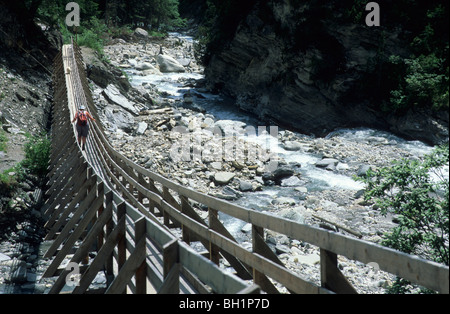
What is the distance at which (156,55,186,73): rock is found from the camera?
36.2 metres

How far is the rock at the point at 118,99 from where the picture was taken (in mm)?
22484

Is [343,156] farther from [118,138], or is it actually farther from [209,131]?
[118,138]

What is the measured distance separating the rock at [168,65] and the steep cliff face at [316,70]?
842 centimetres

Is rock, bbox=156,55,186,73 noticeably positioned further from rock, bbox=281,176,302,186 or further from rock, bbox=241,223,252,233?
rock, bbox=241,223,252,233

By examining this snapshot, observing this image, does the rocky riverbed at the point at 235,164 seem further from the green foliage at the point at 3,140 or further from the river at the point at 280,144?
the green foliage at the point at 3,140

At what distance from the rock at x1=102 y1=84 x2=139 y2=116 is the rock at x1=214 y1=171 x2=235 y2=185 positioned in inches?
356

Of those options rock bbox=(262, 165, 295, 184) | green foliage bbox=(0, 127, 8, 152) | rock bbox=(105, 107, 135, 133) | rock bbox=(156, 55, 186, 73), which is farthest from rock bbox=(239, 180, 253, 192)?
rock bbox=(156, 55, 186, 73)

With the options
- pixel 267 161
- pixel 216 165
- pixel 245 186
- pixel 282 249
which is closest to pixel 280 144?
pixel 267 161

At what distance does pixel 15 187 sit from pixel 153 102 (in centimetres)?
1555

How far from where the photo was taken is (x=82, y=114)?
1165 cm

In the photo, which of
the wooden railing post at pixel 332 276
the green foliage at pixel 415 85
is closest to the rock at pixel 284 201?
the green foliage at pixel 415 85

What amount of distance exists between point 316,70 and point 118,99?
1152 centimetres

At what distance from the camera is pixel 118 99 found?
22.9m

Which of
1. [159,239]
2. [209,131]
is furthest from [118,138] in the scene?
[159,239]
